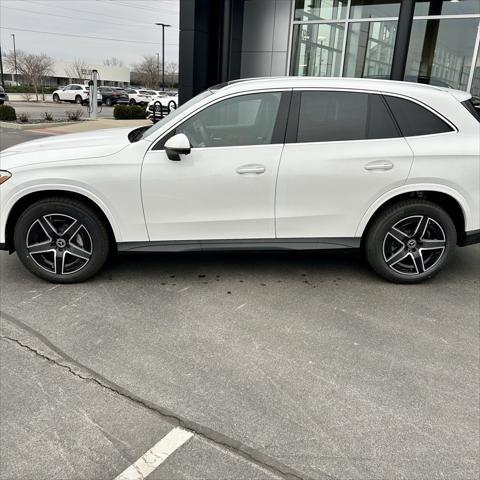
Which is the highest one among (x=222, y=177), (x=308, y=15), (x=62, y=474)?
(x=308, y=15)

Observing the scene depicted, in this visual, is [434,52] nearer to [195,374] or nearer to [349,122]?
[349,122]

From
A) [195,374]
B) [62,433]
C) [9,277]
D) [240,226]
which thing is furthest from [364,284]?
[9,277]

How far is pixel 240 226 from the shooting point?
13.9ft

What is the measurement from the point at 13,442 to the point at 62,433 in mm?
234

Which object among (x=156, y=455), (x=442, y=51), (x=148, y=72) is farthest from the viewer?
(x=148, y=72)

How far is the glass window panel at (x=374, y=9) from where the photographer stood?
12.0 meters

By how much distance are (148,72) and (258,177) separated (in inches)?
3238

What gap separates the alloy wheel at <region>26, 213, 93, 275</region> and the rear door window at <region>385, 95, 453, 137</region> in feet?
9.58

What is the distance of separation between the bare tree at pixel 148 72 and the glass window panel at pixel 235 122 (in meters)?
76.9

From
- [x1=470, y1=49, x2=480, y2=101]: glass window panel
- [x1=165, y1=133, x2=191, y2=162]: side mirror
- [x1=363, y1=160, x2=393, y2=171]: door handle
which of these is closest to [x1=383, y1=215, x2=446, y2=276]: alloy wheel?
[x1=363, y1=160, x2=393, y2=171]: door handle

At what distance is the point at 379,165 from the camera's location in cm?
418

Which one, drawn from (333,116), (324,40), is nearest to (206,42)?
(324,40)

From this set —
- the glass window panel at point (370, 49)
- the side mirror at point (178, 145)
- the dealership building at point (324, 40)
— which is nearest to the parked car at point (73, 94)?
the dealership building at point (324, 40)

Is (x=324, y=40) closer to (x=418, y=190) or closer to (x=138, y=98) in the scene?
(x=418, y=190)
